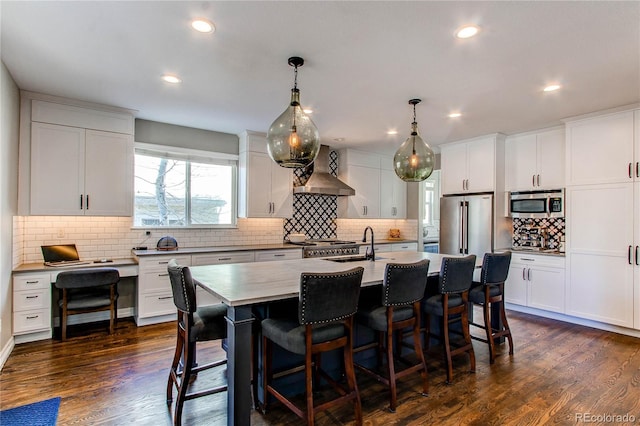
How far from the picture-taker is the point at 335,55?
2695mm

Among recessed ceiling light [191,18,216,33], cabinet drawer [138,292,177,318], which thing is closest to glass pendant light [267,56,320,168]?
recessed ceiling light [191,18,216,33]

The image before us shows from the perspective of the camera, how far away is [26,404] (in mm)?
2400

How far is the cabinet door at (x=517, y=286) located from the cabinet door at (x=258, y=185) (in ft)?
12.4

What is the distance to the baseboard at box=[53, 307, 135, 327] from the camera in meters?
4.06

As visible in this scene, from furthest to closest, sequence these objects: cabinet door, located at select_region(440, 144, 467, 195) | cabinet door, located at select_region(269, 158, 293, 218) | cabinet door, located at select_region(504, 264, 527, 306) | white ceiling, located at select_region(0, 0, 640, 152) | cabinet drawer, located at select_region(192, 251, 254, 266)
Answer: cabinet door, located at select_region(440, 144, 467, 195)
cabinet door, located at select_region(269, 158, 293, 218)
cabinet door, located at select_region(504, 264, 527, 306)
cabinet drawer, located at select_region(192, 251, 254, 266)
white ceiling, located at select_region(0, 0, 640, 152)

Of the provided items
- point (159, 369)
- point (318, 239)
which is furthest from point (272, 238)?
point (159, 369)

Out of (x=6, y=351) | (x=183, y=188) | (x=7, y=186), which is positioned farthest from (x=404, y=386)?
(x=7, y=186)

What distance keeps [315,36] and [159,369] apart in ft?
9.94

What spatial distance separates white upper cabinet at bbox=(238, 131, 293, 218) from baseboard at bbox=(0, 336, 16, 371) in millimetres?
2900

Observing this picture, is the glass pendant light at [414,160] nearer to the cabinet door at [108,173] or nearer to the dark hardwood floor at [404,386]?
the dark hardwood floor at [404,386]

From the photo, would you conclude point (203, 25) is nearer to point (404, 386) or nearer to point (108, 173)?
point (108, 173)

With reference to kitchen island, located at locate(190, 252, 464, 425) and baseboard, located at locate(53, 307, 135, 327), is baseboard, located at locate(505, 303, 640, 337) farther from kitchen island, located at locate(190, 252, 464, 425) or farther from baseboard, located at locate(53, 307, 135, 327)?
baseboard, located at locate(53, 307, 135, 327)

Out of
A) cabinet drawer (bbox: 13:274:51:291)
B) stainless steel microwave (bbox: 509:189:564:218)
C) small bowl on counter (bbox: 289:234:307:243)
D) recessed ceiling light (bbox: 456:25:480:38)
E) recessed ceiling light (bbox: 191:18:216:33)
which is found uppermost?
recessed ceiling light (bbox: 191:18:216:33)

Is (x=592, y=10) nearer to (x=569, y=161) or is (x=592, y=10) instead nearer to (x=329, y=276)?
(x=329, y=276)
